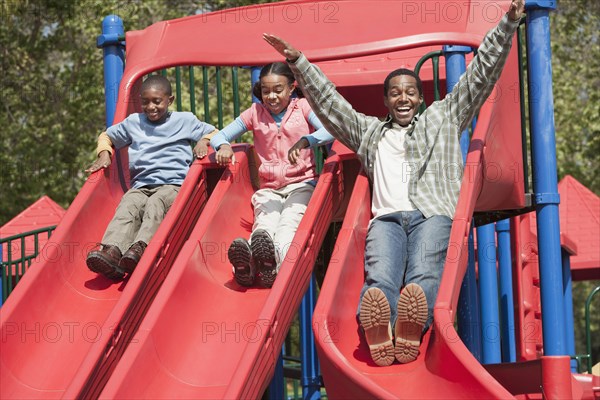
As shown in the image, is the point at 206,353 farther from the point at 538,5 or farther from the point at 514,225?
the point at 514,225

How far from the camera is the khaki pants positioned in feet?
19.4

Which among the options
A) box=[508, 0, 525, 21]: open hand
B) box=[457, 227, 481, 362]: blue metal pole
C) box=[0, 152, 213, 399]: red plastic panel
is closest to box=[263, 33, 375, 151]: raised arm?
box=[0, 152, 213, 399]: red plastic panel

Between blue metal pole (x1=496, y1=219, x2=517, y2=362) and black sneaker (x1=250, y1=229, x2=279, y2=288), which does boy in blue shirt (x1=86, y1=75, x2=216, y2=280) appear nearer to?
black sneaker (x1=250, y1=229, x2=279, y2=288)

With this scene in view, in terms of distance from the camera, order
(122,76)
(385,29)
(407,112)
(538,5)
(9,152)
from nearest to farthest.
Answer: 1. (407,112)
2. (538,5)
3. (385,29)
4. (122,76)
5. (9,152)

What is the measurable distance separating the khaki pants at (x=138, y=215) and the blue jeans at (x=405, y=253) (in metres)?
1.37

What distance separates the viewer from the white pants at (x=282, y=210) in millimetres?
5625

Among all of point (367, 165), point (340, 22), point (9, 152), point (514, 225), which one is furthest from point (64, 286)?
point (9, 152)

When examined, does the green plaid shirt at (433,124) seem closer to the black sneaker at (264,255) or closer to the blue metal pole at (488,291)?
the black sneaker at (264,255)

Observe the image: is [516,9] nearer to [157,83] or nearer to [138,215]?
[157,83]

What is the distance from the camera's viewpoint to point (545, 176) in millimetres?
6062

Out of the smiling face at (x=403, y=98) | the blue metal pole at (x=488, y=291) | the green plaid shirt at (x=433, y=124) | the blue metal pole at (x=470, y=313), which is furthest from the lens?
the blue metal pole at (x=488, y=291)

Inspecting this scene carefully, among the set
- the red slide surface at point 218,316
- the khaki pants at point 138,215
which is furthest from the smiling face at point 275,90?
the khaki pants at point 138,215

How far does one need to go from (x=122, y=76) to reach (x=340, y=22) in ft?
5.25

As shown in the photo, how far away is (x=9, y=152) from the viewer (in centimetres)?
Answer: 1603
